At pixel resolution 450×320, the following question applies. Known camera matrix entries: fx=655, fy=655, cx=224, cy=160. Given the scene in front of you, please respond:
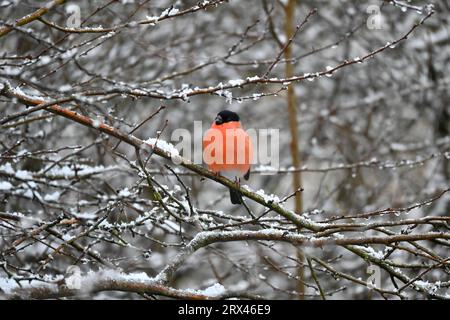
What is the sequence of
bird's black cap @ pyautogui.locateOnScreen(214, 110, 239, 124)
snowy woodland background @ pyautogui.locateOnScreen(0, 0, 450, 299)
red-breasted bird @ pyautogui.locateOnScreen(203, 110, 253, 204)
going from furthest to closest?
bird's black cap @ pyautogui.locateOnScreen(214, 110, 239, 124) < red-breasted bird @ pyautogui.locateOnScreen(203, 110, 253, 204) < snowy woodland background @ pyautogui.locateOnScreen(0, 0, 450, 299)

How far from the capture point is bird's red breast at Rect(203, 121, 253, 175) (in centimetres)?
470

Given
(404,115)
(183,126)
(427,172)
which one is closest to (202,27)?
(183,126)

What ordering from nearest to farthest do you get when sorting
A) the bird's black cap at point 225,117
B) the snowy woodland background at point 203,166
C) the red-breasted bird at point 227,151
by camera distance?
the snowy woodland background at point 203,166 < the red-breasted bird at point 227,151 < the bird's black cap at point 225,117

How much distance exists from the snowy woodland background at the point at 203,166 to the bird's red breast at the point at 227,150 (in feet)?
1.10

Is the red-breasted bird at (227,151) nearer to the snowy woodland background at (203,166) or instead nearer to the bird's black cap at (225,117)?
the bird's black cap at (225,117)

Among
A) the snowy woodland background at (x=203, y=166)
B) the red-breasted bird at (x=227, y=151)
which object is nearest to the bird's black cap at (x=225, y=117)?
the red-breasted bird at (x=227, y=151)

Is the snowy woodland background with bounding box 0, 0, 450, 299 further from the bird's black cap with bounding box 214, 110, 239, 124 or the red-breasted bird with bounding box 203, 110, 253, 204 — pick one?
the bird's black cap with bounding box 214, 110, 239, 124

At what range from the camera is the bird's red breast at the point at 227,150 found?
470cm

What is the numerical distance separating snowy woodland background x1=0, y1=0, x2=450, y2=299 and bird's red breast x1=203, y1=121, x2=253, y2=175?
335 mm

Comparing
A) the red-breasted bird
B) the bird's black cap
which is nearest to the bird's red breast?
the red-breasted bird

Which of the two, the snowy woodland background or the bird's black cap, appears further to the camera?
the bird's black cap

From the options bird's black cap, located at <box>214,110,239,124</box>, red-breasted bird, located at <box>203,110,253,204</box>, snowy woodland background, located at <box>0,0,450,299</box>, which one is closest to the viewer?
snowy woodland background, located at <box>0,0,450,299</box>

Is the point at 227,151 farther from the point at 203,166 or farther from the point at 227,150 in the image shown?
the point at 203,166

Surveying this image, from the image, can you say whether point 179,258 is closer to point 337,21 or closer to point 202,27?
point 202,27
